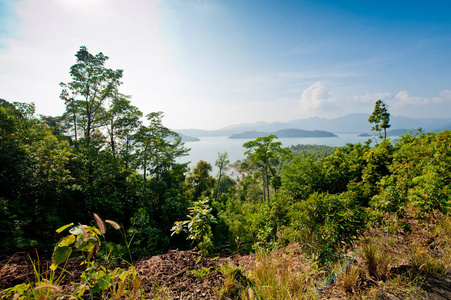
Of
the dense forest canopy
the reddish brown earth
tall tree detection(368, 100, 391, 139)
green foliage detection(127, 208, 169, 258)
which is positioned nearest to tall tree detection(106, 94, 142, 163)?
the dense forest canopy

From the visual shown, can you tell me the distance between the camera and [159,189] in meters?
10.1

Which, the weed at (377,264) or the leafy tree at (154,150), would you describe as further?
the leafy tree at (154,150)

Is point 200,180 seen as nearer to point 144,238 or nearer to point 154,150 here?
point 154,150

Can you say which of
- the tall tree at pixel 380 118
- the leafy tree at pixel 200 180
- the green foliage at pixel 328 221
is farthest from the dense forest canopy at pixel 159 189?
the tall tree at pixel 380 118

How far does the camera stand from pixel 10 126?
6180mm

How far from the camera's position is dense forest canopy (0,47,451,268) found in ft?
10.2

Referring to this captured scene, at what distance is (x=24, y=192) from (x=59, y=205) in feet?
3.62

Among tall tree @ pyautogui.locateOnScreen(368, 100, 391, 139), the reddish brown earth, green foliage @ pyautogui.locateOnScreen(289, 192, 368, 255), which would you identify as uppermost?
tall tree @ pyautogui.locateOnScreen(368, 100, 391, 139)

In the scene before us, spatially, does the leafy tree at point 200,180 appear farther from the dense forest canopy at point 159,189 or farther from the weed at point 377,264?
the weed at point 377,264

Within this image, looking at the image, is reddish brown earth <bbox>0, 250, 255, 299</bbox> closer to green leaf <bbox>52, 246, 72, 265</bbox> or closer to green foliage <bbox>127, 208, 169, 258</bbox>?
green leaf <bbox>52, 246, 72, 265</bbox>

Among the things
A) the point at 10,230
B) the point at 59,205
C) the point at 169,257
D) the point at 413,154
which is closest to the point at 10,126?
the point at 59,205

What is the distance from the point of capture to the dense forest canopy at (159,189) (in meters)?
3.09

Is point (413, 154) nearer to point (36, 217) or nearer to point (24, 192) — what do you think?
point (36, 217)

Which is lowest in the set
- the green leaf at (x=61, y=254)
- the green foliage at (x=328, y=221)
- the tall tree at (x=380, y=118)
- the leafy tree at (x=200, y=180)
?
the leafy tree at (x=200, y=180)
